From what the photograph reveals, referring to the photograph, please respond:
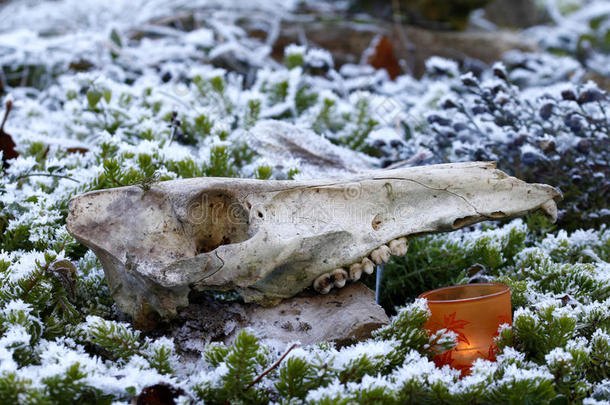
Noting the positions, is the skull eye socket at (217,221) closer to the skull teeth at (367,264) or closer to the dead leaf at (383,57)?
the skull teeth at (367,264)

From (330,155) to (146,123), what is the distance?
69cm

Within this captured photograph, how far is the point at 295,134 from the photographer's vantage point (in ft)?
6.46

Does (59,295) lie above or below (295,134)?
below

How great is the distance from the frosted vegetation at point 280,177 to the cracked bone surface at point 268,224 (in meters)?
0.09

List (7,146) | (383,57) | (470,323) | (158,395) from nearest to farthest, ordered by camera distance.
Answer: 1. (158,395)
2. (470,323)
3. (7,146)
4. (383,57)

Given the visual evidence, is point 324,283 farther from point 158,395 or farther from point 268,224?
point 158,395

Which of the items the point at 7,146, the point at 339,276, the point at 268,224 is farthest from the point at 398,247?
the point at 7,146

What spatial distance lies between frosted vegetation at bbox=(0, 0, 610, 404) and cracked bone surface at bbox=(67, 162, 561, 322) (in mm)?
94

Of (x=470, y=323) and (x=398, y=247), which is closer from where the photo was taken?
(x=470, y=323)

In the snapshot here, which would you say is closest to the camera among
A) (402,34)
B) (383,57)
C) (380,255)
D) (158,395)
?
(158,395)

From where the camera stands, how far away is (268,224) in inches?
48.9

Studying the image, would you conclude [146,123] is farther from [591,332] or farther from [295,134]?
[591,332]

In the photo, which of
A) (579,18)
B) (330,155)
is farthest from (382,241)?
(579,18)

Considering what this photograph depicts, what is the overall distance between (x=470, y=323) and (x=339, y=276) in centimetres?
31
